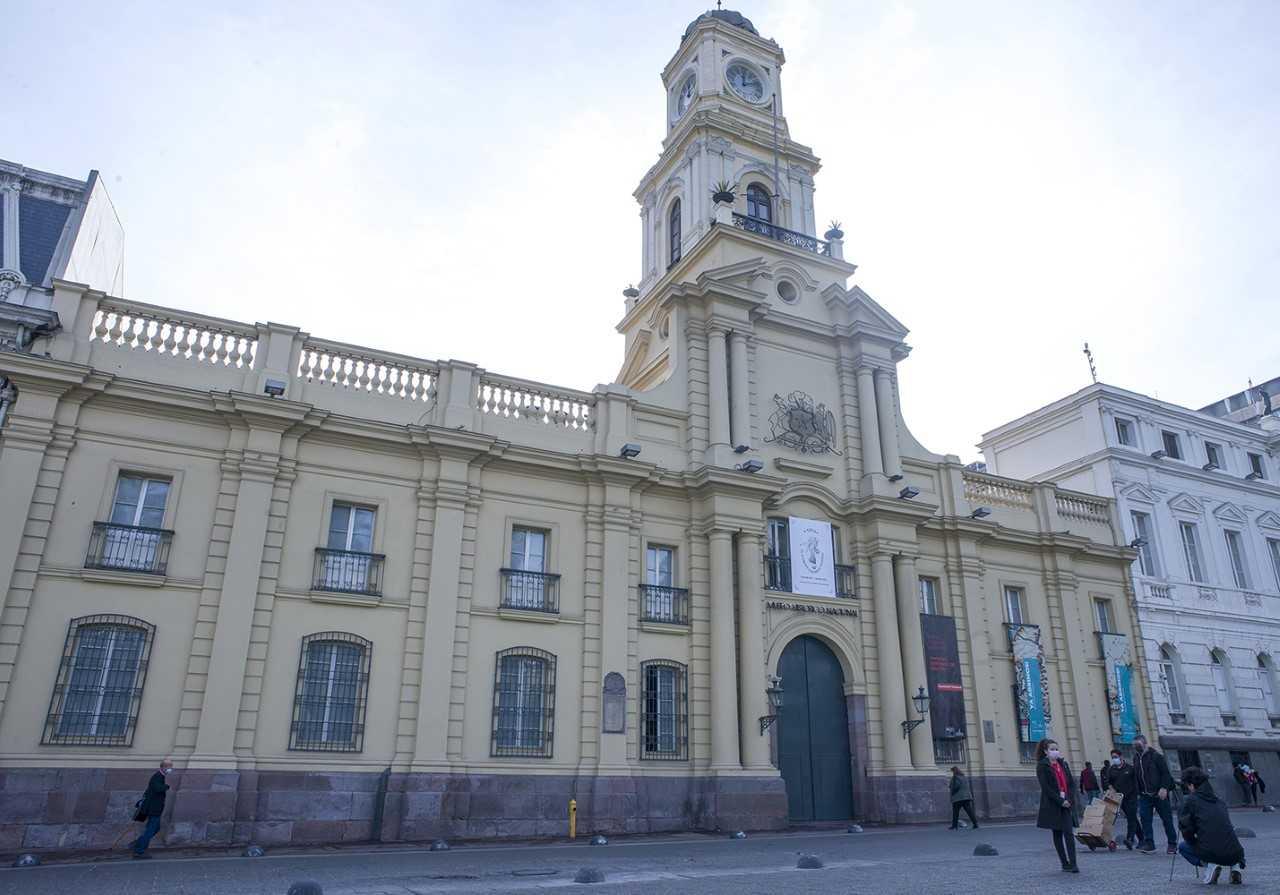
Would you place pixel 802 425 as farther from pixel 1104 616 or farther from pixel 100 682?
pixel 100 682

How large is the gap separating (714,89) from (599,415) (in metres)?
13.9

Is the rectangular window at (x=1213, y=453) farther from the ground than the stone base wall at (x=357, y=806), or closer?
farther from the ground

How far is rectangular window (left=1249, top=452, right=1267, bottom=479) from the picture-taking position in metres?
34.5

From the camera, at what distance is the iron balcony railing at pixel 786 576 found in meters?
22.8

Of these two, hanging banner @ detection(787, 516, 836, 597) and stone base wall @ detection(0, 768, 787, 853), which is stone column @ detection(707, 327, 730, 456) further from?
stone base wall @ detection(0, 768, 787, 853)

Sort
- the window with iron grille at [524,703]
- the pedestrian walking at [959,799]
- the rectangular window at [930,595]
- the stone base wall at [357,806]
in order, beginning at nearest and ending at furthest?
the stone base wall at [357,806], the window with iron grille at [524,703], the pedestrian walking at [959,799], the rectangular window at [930,595]

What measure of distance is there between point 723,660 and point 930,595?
7947 millimetres

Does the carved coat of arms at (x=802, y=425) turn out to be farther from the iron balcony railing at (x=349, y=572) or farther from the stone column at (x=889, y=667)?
the iron balcony railing at (x=349, y=572)

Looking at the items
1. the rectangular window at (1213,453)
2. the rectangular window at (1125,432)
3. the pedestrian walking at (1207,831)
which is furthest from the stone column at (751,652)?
the rectangular window at (1213,453)

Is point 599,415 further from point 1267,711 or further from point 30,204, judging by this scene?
point 1267,711

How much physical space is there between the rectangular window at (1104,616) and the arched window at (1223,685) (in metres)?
4.14

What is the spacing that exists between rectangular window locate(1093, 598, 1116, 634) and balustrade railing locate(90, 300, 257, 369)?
25269 millimetres

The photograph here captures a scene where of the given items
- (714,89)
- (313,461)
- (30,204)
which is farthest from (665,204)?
(30,204)

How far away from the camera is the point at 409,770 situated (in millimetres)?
17672
